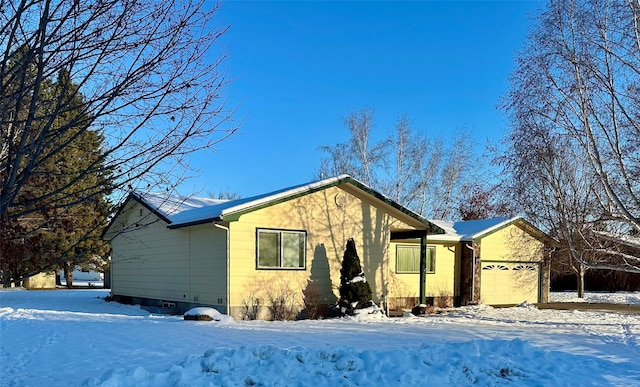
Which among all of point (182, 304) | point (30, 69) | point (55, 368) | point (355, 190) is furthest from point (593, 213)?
point (30, 69)

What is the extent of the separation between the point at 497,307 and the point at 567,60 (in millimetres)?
10913

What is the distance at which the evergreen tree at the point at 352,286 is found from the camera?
15305 millimetres

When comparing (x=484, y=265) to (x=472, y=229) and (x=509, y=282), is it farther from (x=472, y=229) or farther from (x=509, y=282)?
(x=509, y=282)

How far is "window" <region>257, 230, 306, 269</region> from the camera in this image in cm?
1466

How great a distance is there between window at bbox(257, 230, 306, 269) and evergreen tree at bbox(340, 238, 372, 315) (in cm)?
130

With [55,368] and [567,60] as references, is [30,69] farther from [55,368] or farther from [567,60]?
[567,60]

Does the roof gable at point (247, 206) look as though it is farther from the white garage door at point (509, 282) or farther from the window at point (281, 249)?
the white garage door at point (509, 282)

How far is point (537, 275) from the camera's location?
23.4m

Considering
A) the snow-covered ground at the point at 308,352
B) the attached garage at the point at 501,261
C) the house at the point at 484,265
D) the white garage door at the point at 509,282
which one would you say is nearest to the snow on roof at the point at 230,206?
the snow-covered ground at the point at 308,352

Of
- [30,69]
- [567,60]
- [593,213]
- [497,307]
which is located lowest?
[497,307]

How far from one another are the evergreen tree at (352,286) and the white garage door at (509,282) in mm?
7982

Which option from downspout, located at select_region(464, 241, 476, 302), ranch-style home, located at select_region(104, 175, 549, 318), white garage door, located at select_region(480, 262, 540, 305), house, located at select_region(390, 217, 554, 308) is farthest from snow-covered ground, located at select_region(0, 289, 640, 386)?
white garage door, located at select_region(480, 262, 540, 305)

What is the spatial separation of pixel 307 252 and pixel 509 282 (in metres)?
11.1

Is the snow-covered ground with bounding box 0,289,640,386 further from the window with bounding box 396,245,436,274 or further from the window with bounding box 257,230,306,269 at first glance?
the window with bounding box 396,245,436,274
